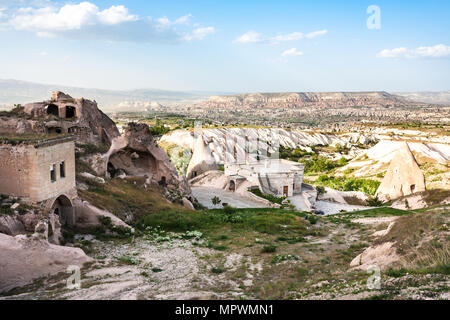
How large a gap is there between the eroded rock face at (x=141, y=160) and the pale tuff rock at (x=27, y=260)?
13.7 m

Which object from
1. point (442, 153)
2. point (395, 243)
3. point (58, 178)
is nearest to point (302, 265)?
point (395, 243)

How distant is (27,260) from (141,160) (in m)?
17.5

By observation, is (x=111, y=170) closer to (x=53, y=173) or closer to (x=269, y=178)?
(x=53, y=173)

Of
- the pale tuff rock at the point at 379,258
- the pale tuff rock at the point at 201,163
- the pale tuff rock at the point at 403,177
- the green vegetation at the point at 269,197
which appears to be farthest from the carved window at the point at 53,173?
the pale tuff rock at the point at 201,163

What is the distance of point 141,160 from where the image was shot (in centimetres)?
2836

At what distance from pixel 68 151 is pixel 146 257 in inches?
241

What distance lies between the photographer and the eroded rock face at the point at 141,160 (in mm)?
26438

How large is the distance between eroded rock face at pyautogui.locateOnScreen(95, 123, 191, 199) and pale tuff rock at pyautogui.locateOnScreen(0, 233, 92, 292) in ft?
44.8

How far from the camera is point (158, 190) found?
2597 centimetres

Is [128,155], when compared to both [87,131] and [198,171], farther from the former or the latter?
[198,171]

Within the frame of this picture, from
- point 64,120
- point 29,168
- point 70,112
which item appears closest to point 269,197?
point 64,120

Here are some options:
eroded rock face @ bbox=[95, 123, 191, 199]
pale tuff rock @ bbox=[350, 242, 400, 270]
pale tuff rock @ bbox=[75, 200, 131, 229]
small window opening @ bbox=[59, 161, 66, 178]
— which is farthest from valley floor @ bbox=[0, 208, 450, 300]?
eroded rock face @ bbox=[95, 123, 191, 199]

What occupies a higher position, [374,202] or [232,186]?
[232,186]

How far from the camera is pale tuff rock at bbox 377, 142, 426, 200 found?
33281 mm
